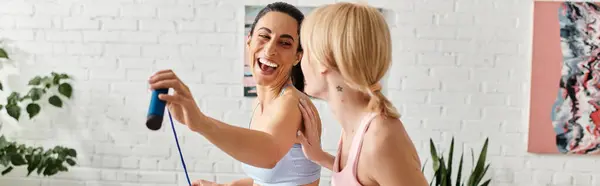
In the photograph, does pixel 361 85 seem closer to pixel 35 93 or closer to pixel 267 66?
pixel 267 66

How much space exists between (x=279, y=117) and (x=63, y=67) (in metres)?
2.49

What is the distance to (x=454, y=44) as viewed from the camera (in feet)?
11.2

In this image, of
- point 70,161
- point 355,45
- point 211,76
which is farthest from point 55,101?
point 355,45

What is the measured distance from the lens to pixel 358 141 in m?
1.23

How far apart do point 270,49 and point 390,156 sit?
70 cm

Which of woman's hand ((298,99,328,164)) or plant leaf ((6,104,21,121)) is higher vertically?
woman's hand ((298,99,328,164))

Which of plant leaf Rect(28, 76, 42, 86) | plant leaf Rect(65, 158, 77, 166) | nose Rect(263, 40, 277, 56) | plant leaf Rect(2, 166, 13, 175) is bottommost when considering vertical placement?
plant leaf Rect(2, 166, 13, 175)

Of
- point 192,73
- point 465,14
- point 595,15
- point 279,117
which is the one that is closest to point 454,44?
point 465,14

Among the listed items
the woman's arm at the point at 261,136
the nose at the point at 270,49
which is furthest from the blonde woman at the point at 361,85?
the nose at the point at 270,49

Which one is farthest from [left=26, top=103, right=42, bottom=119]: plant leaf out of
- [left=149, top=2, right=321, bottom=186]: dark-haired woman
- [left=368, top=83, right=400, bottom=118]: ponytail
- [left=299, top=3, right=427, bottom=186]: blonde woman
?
[left=368, top=83, right=400, bottom=118]: ponytail

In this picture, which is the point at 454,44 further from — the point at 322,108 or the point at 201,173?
the point at 201,173

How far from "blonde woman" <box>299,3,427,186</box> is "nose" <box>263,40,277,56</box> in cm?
46

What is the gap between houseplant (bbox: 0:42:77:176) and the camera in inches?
133

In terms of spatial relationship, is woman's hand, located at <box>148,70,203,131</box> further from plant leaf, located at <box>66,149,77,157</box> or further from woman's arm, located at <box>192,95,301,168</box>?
plant leaf, located at <box>66,149,77,157</box>
